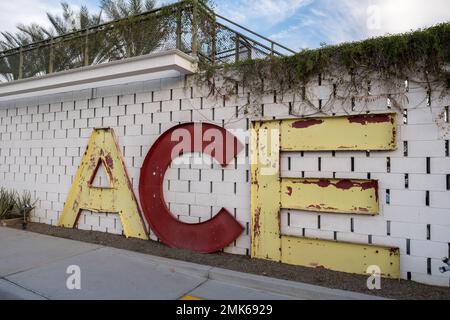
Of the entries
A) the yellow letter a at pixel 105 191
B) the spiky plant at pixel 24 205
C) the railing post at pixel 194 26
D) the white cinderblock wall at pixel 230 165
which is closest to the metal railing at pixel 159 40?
the railing post at pixel 194 26

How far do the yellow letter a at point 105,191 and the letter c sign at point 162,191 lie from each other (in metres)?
0.42

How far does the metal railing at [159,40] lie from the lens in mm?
6016

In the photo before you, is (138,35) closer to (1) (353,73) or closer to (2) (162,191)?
(2) (162,191)

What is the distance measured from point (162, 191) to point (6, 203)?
4.75 meters

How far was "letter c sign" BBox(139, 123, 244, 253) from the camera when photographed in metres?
5.37

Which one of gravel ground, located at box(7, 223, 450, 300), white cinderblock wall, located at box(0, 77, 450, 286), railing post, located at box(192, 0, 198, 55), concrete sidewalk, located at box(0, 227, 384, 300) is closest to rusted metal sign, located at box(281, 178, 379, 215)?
white cinderblock wall, located at box(0, 77, 450, 286)

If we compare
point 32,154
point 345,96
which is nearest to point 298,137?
point 345,96

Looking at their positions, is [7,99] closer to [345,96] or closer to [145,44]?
[145,44]

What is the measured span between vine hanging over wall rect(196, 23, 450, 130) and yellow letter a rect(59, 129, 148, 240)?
259 cm

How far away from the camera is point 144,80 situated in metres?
6.38

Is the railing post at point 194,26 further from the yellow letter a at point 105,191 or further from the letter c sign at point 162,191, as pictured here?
the yellow letter a at point 105,191

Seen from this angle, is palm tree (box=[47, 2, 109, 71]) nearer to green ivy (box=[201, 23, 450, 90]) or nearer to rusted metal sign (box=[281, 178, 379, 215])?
green ivy (box=[201, 23, 450, 90])

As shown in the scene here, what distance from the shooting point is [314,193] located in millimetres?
4762
